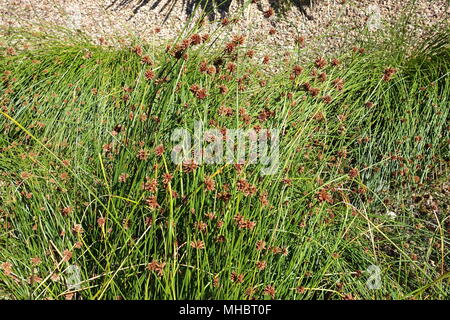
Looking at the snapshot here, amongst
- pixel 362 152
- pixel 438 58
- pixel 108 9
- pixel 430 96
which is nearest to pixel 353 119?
pixel 362 152

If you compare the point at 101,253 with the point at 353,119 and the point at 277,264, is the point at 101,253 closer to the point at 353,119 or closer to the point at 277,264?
the point at 277,264

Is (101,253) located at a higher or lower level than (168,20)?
lower

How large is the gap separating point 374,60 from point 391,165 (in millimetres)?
988

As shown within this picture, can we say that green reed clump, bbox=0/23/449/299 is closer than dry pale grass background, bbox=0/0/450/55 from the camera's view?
Yes

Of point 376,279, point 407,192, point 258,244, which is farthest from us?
point 407,192

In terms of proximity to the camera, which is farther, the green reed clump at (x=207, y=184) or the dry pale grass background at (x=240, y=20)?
the dry pale grass background at (x=240, y=20)

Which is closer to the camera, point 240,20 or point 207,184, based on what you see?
point 207,184

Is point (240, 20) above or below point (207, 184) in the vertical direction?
above

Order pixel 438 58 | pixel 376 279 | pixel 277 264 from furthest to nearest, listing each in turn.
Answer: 1. pixel 438 58
2. pixel 376 279
3. pixel 277 264

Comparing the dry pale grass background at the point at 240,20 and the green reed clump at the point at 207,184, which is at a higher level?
the dry pale grass background at the point at 240,20

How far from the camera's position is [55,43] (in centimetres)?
334

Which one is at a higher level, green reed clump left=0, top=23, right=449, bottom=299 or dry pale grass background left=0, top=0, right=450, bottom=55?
dry pale grass background left=0, top=0, right=450, bottom=55

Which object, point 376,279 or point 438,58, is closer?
point 376,279

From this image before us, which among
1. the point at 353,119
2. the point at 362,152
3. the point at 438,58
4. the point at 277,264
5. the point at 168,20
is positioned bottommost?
the point at 277,264
